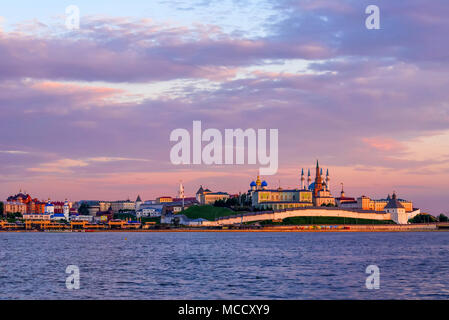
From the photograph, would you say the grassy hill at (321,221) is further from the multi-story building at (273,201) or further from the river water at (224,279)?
the river water at (224,279)

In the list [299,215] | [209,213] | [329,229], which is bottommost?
[329,229]

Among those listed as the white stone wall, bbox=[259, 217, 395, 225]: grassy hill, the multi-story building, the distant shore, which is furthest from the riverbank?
the multi-story building

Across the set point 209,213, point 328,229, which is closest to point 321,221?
point 328,229

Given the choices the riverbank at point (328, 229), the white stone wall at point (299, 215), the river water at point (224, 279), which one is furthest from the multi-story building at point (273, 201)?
the river water at point (224, 279)

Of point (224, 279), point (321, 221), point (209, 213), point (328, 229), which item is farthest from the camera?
point (209, 213)

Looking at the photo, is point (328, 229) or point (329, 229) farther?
point (329, 229)

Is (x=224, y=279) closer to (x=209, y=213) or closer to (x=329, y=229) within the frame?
(x=329, y=229)

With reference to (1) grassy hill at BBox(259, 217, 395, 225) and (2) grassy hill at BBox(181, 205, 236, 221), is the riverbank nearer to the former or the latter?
(1) grassy hill at BBox(259, 217, 395, 225)

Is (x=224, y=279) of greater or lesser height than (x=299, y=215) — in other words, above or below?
→ above

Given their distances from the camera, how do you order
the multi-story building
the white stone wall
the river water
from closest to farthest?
the river water, the white stone wall, the multi-story building

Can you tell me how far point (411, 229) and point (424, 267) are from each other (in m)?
144

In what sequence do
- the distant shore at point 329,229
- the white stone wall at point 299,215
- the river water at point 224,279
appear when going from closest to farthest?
the river water at point 224,279
the distant shore at point 329,229
the white stone wall at point 299,215

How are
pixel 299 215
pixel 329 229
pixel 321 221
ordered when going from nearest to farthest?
pixel 329 229 → pixel 299 215 → pixel 321 221
